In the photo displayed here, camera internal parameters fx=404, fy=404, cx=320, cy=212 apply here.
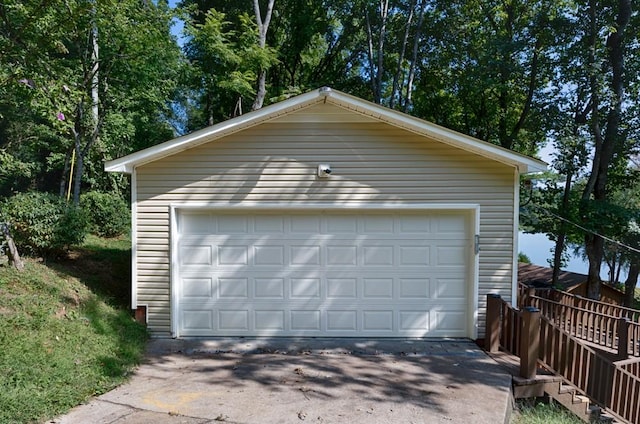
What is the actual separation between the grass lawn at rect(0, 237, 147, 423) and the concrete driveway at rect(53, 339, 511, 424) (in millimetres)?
240

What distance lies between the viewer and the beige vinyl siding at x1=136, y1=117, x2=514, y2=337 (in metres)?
6.13

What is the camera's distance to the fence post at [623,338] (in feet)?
21.3

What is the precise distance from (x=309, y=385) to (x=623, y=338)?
542 centimetres

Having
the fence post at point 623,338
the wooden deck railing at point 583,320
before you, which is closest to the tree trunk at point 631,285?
the wooden deck railing at point 583,320

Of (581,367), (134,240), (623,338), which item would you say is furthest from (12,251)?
(623,338)

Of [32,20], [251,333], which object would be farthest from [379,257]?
[32,20]

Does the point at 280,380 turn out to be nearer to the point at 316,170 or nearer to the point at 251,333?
the point at 251,333

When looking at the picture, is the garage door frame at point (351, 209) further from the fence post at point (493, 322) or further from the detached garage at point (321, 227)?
the fence post at point (493, 322)

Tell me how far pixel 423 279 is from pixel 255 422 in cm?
353

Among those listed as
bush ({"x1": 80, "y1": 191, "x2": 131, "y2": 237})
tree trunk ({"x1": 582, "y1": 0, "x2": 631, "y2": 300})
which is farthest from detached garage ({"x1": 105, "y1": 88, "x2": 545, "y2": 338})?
tree trunk ({"x1": 582, "y1": 0, "x2": 631, "y2": 300})

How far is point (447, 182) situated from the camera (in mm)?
6129

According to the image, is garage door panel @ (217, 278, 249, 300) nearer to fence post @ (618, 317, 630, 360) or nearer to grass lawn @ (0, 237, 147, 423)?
grass lawn @ (0, 237, 147, 423)

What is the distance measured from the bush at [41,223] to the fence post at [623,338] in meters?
9.21

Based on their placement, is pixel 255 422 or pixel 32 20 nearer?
pixel 255 422
